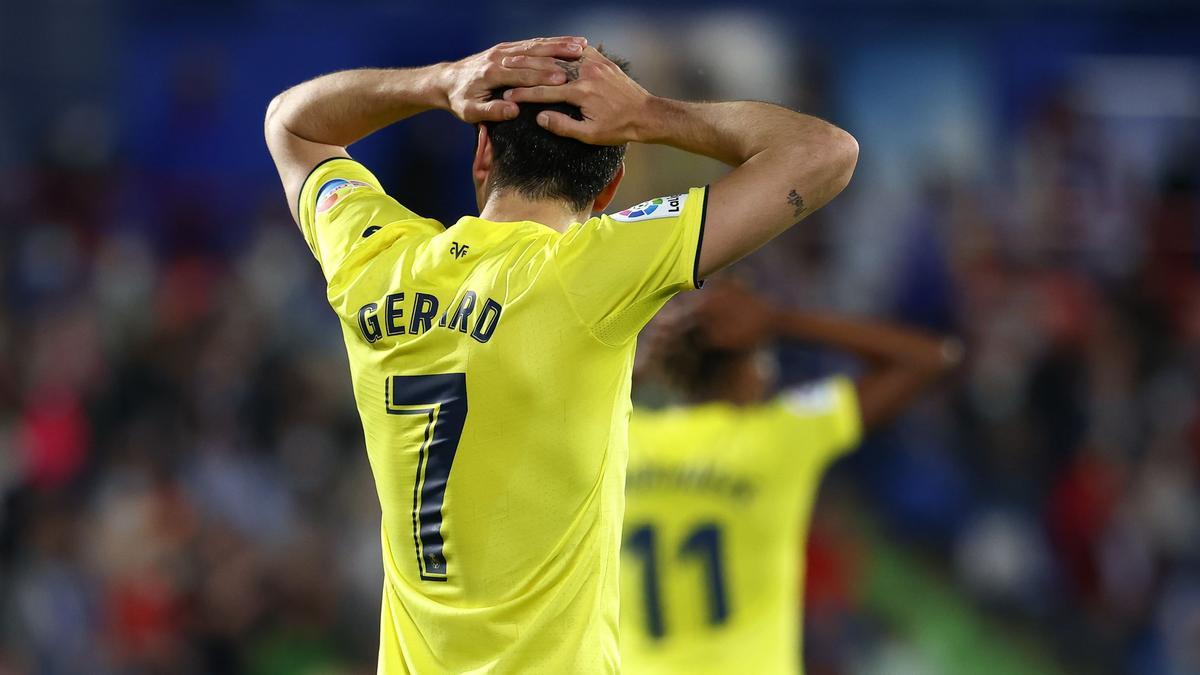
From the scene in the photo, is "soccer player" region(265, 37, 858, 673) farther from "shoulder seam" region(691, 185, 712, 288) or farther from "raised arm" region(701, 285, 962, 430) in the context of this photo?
"raised arm" region(701, 285, 962, 430)

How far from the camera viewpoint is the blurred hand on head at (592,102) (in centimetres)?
269

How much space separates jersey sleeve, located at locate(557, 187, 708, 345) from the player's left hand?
332mm

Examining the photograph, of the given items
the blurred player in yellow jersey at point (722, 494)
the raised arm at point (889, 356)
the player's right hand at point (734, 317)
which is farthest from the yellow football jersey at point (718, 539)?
the raised arm at point (889, 356)

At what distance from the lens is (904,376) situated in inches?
203

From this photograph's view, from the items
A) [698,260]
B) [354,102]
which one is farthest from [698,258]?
[354,102]

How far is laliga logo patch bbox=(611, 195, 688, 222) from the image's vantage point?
2.59 m

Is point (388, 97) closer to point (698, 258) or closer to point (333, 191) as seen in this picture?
point (333, 191)

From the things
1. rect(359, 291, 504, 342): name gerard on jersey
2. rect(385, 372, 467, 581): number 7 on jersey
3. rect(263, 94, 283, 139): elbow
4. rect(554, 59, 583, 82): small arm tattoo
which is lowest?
rect(385, 372, 467, 581): number 7 on jersey

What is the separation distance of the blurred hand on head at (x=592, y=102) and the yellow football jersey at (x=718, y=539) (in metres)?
2.09

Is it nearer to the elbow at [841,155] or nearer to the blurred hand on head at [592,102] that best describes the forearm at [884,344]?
the elbow at [841,155]

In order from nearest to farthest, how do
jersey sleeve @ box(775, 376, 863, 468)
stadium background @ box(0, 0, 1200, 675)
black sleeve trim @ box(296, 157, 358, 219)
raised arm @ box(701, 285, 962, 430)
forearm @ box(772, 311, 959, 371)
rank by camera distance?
1. black sleeve trim @ box(296, 157, 358, 219)
2. jersey sleeve @ box(775, 376, 863, 468)
3. raised arm @ box(701, 285, 962, 430)
4. forearm @ box(772, 311, 959, 371)
5. stadium background @ box(0, 0, 1200, 675)

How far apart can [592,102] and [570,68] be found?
0.09 m

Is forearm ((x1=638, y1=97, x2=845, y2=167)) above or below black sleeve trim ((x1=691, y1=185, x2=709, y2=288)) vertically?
above

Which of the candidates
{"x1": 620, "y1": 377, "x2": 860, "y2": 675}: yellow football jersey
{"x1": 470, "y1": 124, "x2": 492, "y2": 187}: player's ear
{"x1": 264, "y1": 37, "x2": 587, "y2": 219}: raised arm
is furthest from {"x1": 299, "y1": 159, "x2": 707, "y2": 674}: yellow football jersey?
{"x1": 620, "y1": 377, "x2": 860, "y2": 675}: yellow football jersey
